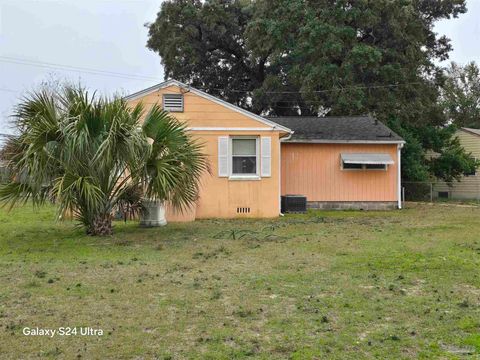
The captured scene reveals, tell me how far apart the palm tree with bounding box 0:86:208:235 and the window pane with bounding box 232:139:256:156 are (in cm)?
400

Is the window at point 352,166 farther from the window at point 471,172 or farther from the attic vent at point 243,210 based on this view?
the window at point 471,172

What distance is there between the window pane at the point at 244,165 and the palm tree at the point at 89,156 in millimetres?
3987

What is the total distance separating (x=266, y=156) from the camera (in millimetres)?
13117

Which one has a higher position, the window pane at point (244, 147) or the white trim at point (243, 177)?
the window pane at point (244, 147)

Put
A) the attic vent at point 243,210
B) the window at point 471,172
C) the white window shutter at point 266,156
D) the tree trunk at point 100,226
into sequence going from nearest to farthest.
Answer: the tree trunk at point 100,226, the white window shutter at point 266,156, the attic vent at point 243,210, the window at point 471,172

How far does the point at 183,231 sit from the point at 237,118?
4153 mm

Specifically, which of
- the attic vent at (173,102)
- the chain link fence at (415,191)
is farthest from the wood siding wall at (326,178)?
the chain link fence at (415,191)

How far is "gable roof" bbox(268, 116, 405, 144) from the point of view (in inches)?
627

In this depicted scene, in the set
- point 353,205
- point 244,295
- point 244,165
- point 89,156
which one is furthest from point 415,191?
point 244,295

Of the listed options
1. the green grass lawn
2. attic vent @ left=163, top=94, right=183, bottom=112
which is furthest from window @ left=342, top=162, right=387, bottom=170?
the green grass lawn

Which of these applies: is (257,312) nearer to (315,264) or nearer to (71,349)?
(71,349)

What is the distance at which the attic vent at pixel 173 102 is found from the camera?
42.2 feet

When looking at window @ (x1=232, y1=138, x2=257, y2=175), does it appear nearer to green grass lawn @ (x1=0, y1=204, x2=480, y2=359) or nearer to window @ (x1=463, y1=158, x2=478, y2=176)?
green grass lawn @ (x1=0, y1=204, x2=480, y2=359)

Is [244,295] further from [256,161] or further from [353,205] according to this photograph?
[353,205]
